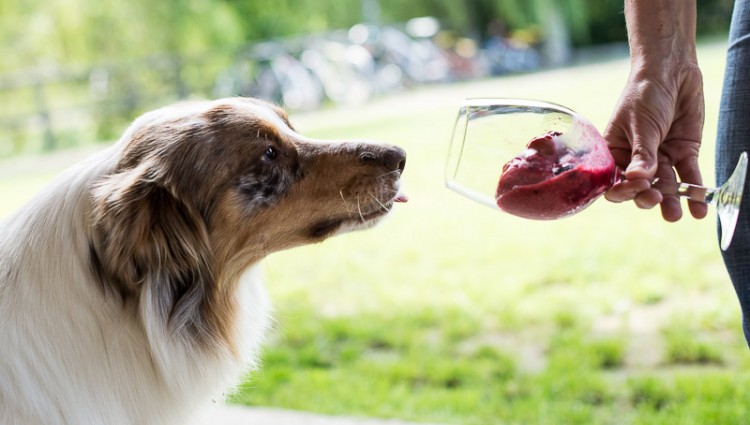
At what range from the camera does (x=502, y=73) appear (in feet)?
73.9

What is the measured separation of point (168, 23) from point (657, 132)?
748 inches

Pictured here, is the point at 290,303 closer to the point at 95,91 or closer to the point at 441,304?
the point at 441,304

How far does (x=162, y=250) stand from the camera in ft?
6.81

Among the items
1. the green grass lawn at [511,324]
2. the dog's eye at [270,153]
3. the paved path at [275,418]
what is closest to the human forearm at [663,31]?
the dog's eye at [270,153]

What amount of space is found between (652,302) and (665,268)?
607 millimetres

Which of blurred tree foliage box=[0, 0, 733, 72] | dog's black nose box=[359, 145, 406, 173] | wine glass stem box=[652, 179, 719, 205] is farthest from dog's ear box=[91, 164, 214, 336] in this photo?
blurred tree foliage box=[0, 0, 733, 72]

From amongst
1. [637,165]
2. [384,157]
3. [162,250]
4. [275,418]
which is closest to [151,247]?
[162,250]

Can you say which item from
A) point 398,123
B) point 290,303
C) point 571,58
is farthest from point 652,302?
point 571,58

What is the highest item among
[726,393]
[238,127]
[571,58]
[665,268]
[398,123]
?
[238,127]

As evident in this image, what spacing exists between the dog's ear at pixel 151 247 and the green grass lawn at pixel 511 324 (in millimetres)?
766

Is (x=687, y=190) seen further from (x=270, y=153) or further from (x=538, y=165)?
(x=270, y=153)

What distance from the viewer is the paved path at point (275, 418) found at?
3510mm

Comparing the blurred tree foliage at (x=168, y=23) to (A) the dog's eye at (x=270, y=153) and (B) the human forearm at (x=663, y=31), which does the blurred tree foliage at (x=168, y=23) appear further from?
(B) the human forearm at (x=663, y=31)

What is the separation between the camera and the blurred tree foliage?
18203 millimetres
